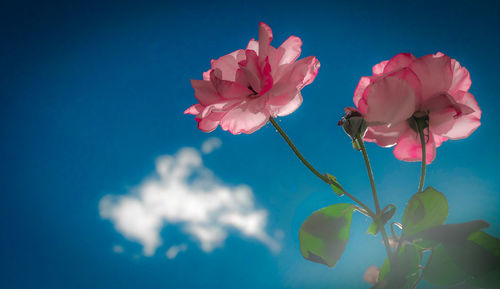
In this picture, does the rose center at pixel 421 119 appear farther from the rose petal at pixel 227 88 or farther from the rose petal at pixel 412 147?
the rose petal at pixel 227 88

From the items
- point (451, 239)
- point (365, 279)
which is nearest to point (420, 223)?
point (451, 239)

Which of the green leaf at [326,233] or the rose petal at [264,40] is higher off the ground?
the rose petal at [264,40]

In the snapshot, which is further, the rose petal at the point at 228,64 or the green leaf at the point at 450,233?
the rose petal at the point at 228,64

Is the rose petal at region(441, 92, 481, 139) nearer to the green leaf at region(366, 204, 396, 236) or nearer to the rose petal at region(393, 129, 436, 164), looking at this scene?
the rose petal at region(393, 129, 436, 164)

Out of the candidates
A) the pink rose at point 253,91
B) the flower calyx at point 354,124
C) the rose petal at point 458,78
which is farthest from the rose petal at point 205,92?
the rose petal at point 458,78

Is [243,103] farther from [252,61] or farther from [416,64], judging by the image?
[416,64]

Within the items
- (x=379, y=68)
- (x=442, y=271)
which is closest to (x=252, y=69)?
(x=379, y=68)

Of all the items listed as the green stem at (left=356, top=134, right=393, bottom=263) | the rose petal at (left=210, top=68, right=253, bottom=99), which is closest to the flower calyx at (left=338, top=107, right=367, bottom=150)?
the green stem at (left=356, top=134, right=393, bottom=263)
